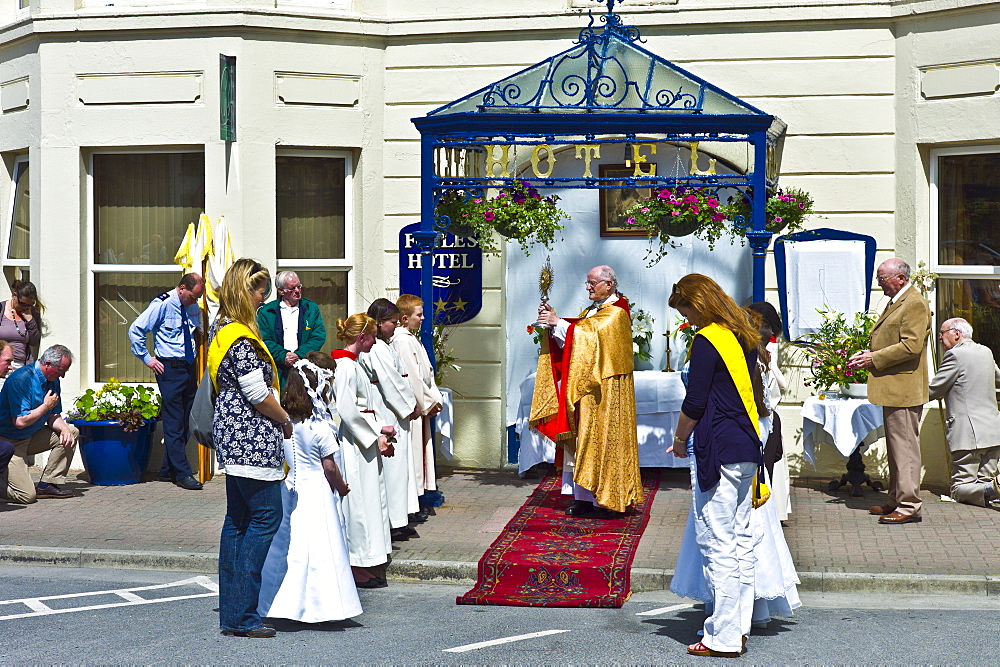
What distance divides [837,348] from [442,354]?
3356 millimetres

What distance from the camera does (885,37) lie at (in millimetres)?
10359

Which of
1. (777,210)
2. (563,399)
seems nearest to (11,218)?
(563,399)

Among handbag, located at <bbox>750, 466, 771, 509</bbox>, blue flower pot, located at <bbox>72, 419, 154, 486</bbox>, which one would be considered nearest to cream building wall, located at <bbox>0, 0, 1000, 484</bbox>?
blue flower pot, located at <bbox>72, 419, 154, 486</bbox>

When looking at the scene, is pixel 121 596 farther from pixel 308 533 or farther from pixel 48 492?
pixel 48 492

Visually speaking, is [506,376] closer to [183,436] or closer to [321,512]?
[183,436]

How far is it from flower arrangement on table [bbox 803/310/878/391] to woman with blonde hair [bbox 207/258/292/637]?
17.1ft

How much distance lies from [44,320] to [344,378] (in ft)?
16.8

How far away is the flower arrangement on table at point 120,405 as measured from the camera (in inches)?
405

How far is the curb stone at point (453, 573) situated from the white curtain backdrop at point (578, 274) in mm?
3758

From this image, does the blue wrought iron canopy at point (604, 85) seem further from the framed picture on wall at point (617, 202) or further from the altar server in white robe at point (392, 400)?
the altar server in white robe at point (392, 400)

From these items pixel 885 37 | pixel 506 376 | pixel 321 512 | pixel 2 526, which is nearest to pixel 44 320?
pixel 2 526

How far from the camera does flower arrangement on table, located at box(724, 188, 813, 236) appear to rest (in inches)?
373

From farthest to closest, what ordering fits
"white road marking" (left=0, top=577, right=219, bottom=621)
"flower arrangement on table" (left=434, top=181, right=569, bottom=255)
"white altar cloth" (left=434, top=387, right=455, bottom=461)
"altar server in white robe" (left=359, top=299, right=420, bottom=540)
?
"white altar cloth" (left=434, top=387, right=455, bottom=461) → "flower arrangement on table" (left=434, top=181, right=569, bottom=255) → "altar server in white robe" (left=359, top=299, right=420, bottom=540) → "white road marking" (left=0, top=577, right=219, bottom=621)

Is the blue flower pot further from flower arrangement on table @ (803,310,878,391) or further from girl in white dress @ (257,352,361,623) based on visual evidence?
flower arrangement on table @ (803,310,878,391)
